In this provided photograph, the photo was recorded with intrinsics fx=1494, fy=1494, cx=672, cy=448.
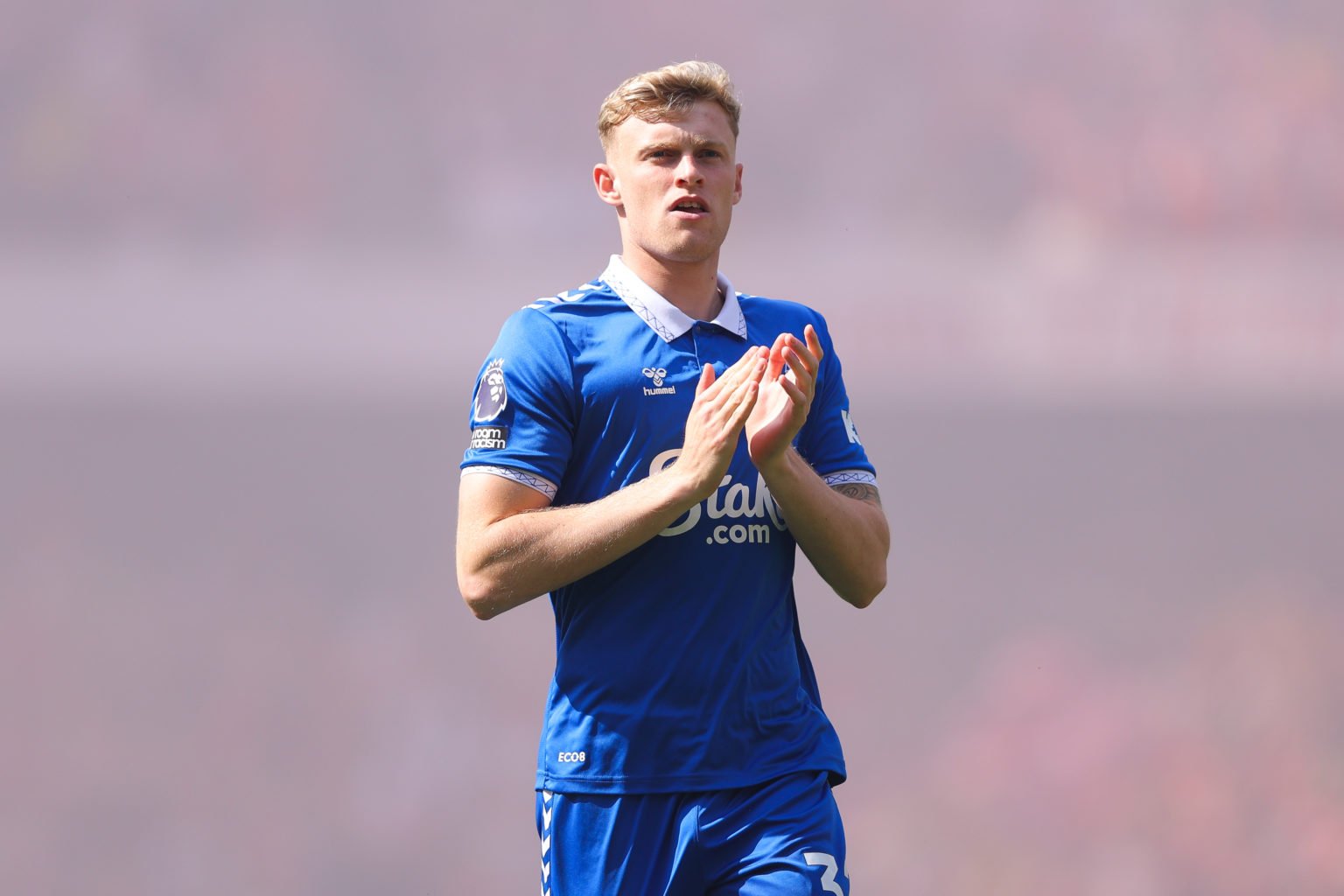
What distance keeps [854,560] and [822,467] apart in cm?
24

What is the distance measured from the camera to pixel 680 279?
2875 millimetres

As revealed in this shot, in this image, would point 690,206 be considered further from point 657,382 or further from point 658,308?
point 657,382

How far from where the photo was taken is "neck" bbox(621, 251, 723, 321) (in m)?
2.87

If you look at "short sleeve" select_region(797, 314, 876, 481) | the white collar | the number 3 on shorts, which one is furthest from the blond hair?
the number 3 on shorts

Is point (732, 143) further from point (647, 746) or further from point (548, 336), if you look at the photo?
point (647, 746)

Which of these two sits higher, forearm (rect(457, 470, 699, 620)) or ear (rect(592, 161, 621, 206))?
ear (rect(592, 161, 621, 206))

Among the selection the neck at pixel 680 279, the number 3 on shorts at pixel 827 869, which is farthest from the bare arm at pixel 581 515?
the number 3 on shorts at pixel 827 869

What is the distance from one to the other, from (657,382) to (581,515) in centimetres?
31

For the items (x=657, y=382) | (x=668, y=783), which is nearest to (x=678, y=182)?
(x=657, y=382)

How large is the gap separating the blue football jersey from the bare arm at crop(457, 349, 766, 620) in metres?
0.07

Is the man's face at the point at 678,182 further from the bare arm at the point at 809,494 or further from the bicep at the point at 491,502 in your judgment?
the bicep at the point at 491,502

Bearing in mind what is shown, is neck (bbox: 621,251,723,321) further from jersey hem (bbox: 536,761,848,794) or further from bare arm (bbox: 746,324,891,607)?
jersey hem (bbox: 536,761,848,794)

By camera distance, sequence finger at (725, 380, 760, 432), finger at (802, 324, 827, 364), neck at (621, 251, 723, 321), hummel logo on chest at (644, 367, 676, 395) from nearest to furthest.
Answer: finger at (725, 380, 760, 432)
finger at (802, 324, 827, 364)
hummel logo on chest at (644, 367, 676, 395)
neck at (621, 251, 723, 321)

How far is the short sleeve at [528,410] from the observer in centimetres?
268
